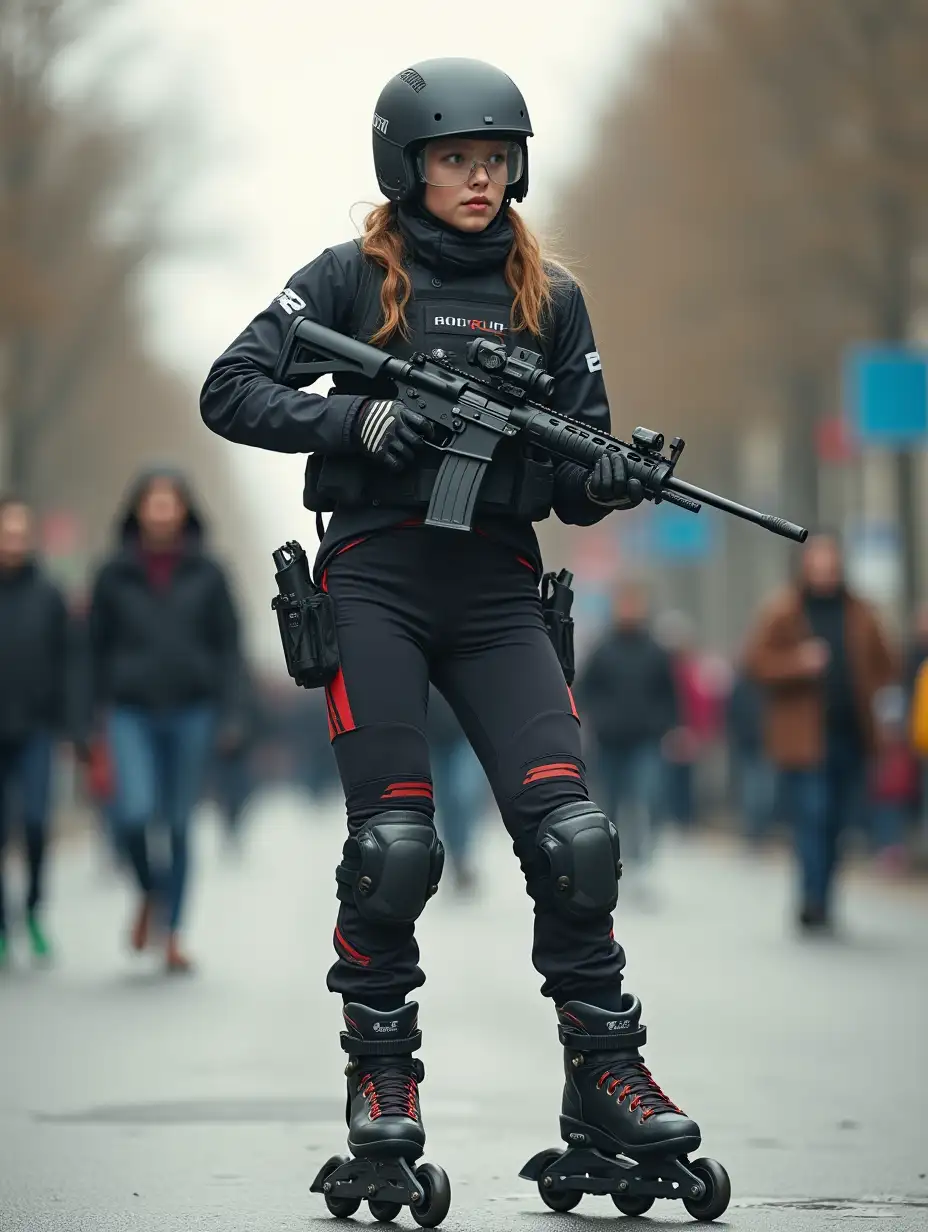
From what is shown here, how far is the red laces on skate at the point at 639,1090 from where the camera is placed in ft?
16.1

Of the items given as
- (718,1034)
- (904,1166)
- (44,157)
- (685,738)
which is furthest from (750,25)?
(904,1166)

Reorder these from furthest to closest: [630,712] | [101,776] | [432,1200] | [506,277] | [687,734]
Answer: [687,734] → [630,712] → [101,776] → [506,277] → [432,1200]

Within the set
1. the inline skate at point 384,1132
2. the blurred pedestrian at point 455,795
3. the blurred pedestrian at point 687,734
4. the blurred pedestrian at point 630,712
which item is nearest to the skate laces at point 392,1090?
the inline skate at point 384,1132

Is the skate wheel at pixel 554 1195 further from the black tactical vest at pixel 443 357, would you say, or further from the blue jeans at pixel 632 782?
the blue jeans at pixel 632 782

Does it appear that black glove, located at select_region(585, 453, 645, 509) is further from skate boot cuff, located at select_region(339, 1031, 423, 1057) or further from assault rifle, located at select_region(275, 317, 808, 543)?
skate boot cuff, located at select_region(339, 1031, 423, 1057)

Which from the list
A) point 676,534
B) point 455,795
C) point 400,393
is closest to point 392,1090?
point 400,393

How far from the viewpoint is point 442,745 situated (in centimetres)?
1491

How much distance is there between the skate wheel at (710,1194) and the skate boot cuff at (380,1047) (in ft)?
1.84

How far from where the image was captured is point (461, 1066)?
7.68 metres

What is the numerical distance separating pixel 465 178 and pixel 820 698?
7.40 m

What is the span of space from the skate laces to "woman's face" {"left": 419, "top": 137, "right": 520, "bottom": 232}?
157cm

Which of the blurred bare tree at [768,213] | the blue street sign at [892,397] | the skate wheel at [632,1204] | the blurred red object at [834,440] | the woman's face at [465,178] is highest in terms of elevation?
the blurred bare tree at [768,213]

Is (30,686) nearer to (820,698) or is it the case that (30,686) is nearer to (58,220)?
(820,698)

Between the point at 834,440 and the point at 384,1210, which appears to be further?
the point at 834,440
